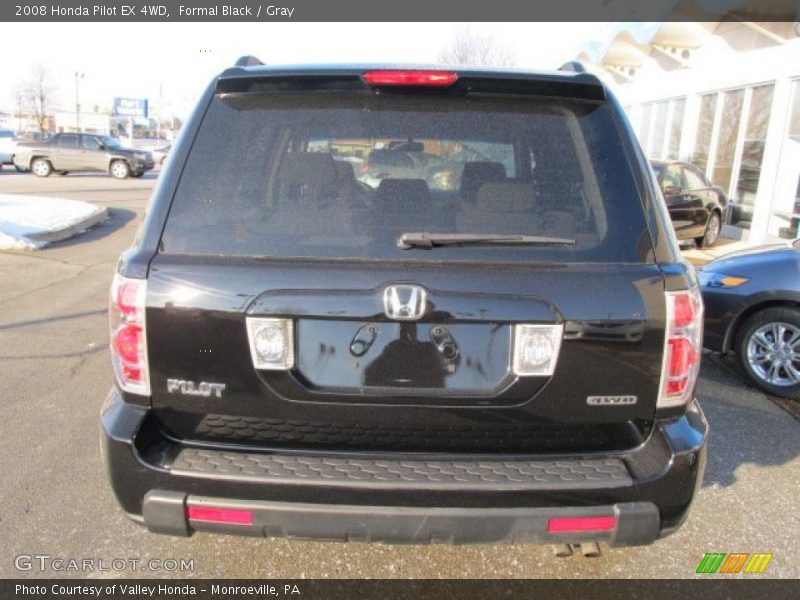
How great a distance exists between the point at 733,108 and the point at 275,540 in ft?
47.0

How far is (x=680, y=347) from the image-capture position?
1.98 m

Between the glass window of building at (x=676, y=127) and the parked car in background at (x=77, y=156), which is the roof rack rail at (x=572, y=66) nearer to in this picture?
the glass window of building at (x=676, y=127)

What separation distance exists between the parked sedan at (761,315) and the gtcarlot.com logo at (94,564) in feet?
14.3

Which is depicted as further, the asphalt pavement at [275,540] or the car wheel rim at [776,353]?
the car wheel rim at [776,353]

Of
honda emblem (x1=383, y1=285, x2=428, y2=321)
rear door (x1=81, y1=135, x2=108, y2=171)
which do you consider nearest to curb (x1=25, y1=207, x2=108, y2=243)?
honda emblem (x1=383, y1=285, x2=428, y2=321)

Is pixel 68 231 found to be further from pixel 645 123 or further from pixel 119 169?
pixel 119 169

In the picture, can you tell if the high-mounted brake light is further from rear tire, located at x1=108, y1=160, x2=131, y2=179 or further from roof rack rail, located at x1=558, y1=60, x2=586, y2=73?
rear tire, located at x1=108, y1=160, x2=131, y2=179

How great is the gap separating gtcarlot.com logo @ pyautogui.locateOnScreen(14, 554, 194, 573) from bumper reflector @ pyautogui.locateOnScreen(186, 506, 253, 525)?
84cm

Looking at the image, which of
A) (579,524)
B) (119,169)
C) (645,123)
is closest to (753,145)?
(645,123)

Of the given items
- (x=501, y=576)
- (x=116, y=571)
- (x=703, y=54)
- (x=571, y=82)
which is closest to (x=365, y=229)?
(x=571, y=82)

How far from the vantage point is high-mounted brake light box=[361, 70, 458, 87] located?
2055 mm

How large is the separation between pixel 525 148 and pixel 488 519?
1.25 meters

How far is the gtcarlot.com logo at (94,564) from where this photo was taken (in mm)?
2578

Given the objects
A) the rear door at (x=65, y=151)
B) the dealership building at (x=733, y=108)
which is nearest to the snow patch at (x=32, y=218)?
the dealership building at (x=733, y=108)
